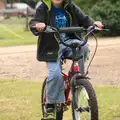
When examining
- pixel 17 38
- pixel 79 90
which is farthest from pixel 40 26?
pixel 17 38

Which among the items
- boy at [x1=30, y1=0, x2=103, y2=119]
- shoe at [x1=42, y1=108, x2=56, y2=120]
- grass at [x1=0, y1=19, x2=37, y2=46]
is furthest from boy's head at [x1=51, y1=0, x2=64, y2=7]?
grass at [x1=0, y1=19, x2=37, y2=46]

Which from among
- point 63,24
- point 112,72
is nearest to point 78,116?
point 63,24

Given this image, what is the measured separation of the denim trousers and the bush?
16.7 m

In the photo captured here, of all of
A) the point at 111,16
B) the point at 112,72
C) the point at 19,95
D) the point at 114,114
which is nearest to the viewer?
the point at 114,114

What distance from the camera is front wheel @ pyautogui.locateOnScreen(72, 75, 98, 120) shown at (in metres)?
4.54

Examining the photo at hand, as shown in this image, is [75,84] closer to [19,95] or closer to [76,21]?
[76,21]

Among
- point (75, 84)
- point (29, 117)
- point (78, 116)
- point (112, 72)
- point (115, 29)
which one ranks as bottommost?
point (115, 29)

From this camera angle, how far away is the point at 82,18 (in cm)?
535

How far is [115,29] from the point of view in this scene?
22219mm

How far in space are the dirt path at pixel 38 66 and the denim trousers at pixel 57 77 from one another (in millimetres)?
4267

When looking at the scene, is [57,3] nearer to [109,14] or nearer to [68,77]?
[68,77]

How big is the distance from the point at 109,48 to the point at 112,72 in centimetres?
582

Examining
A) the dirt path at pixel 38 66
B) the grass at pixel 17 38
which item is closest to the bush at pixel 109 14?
the grass at pixel 17 38

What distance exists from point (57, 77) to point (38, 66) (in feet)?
23.5
